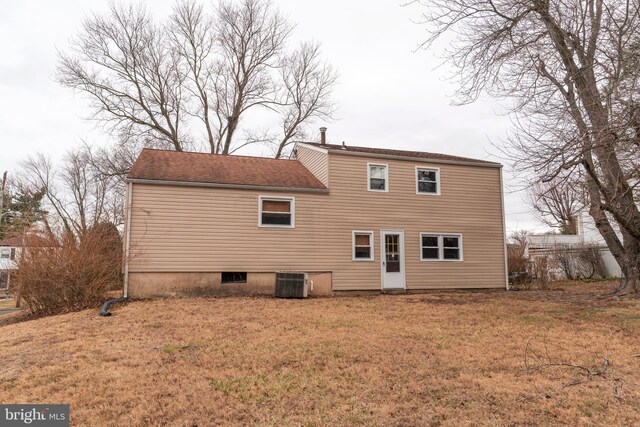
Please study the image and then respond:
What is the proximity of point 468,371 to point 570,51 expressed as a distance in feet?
25.9

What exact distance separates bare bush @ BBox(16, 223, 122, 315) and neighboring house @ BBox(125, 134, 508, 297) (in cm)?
97

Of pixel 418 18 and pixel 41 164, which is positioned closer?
pixel 418 18

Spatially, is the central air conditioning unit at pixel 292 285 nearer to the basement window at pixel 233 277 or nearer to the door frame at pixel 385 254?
the basement window at pixel 233 277

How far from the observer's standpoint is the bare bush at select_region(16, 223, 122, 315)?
10422 mm

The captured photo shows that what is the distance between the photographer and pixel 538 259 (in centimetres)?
1761

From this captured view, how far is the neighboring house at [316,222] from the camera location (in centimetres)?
1241

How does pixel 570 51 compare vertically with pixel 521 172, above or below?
above

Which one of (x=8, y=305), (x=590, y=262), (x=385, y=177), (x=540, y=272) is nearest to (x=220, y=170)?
(x=385, y=177)

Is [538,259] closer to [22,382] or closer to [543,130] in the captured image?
[543,130]

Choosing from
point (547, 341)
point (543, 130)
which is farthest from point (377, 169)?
point (547, 341)

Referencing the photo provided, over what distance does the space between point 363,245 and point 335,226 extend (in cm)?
123

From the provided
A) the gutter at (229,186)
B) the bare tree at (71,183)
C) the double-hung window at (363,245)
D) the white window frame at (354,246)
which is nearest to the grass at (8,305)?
the bare tree at (71,183)

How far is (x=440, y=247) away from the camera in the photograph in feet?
49.9

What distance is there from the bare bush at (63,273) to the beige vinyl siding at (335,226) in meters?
1.13
